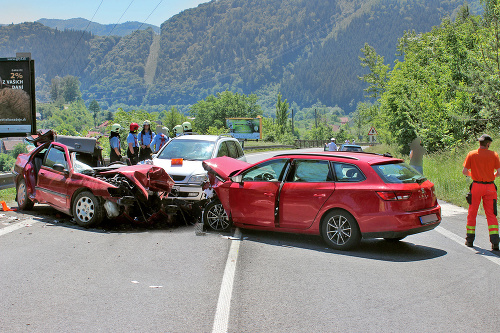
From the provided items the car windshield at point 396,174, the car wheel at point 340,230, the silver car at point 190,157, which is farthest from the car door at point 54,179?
the car windshield at point 396,174

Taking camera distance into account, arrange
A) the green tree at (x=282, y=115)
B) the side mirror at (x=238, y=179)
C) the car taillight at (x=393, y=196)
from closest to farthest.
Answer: the car taillight at (x=393, y=196) → the side mirror at (x=238, y=179) → the green tree at (x=282, y=115)

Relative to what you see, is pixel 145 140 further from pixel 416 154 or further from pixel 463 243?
pixel 463 243

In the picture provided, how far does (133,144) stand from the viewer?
1550 cm

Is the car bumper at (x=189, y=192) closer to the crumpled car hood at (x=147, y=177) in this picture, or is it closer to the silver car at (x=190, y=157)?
the silver car at (x=190, y=157)

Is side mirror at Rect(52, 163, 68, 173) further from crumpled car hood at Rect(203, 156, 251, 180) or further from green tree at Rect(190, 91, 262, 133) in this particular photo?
green tree at Rect(190, 91, 262, 133)

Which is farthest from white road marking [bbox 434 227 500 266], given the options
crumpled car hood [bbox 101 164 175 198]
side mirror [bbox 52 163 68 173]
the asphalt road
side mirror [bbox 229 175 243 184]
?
side mirror [bbox 52 163 68 173]

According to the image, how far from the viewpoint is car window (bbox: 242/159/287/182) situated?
891cm

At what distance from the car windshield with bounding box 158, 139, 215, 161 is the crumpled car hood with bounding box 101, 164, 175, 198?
242cm

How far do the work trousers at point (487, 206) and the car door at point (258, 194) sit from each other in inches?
117

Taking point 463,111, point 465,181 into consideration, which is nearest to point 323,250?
point 465,181

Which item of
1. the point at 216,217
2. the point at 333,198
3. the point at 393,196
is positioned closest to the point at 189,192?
the point at 216,217

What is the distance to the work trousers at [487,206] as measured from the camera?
8109mm

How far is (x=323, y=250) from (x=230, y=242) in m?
1.50

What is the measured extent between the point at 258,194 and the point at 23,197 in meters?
5.53
